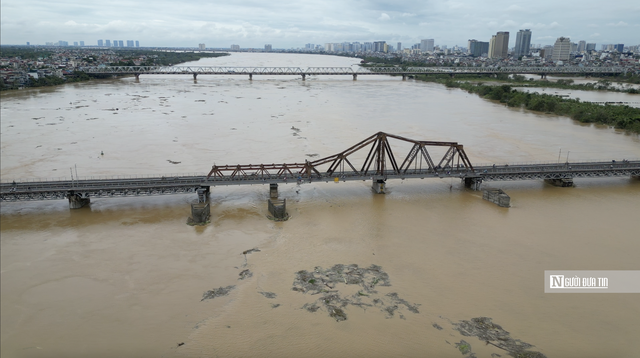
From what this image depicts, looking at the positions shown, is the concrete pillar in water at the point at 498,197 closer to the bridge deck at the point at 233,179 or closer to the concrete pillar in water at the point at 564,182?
the bridge deck at the point at 233,179

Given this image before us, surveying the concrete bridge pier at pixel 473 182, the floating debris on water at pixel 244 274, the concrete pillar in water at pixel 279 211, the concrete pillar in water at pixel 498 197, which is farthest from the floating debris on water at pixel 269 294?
the concrete bridge pier at pixel 473 182

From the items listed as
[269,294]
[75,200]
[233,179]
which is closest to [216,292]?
[269,294]

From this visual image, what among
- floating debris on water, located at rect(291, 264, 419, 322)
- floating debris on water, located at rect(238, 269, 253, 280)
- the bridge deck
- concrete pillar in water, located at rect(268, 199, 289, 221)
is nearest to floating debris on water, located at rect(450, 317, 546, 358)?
floating debris on water, located at rect(291, 264, 419, 322)

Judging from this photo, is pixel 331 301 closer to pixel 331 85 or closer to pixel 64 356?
pixel 64 356

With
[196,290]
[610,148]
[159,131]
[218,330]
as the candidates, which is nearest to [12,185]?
[196,290]

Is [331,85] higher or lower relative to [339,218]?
higher

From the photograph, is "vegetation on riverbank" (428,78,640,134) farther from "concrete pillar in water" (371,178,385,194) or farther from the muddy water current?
"concrete pillar in water" (371,178,385,194)
